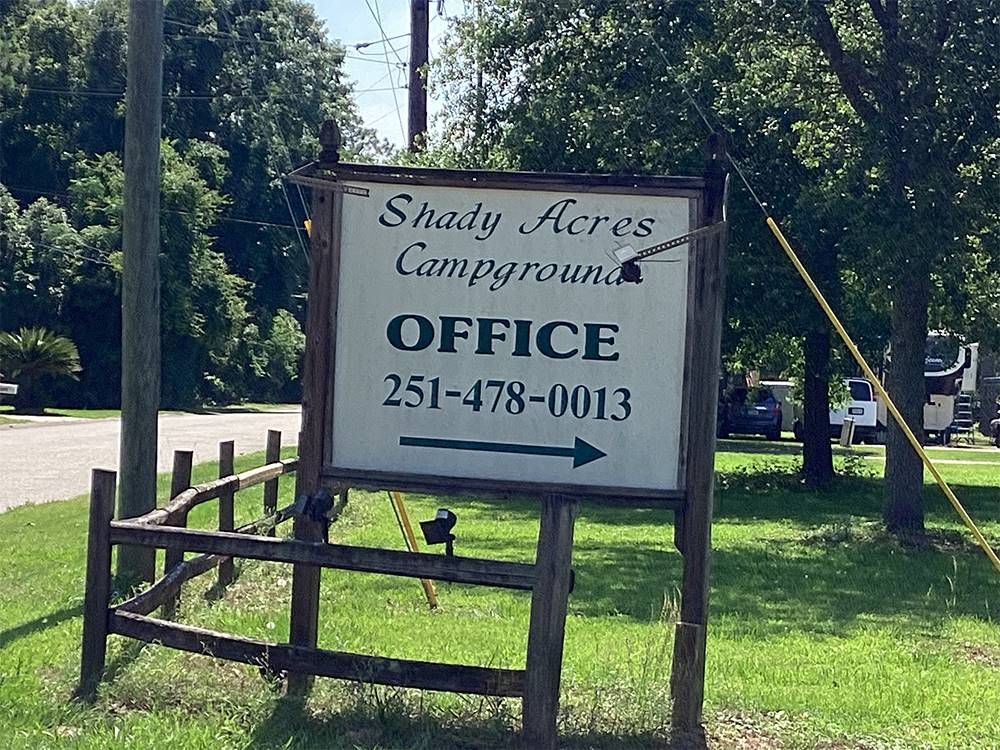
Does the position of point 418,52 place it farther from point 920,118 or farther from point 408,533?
point 408,533

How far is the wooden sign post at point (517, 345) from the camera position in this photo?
6.11 meters

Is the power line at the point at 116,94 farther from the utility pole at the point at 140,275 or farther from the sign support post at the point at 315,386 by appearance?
the sign support post at the point at 315,386

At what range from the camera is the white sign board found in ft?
20.1

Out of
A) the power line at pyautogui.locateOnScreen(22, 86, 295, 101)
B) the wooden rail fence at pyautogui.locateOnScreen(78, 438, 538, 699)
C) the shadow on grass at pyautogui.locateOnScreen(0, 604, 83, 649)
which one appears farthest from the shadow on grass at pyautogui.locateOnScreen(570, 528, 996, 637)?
the power line at pyautogui.locateOnScreen(22, 86, 295, 101)

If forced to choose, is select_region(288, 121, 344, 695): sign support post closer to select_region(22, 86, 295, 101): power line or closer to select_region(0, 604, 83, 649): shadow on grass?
select_region(0, 604, 83, 649): shadow on grass

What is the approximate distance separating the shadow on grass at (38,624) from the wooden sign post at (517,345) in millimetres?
2454

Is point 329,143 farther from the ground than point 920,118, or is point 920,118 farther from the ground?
point 920,118

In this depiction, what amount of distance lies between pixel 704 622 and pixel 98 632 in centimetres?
285

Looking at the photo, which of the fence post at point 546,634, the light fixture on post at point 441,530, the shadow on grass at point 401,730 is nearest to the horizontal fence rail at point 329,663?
the fence post at point 546,634

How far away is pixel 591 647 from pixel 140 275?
413 cm

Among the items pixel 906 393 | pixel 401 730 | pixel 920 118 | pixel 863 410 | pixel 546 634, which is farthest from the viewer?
pixel 863 410

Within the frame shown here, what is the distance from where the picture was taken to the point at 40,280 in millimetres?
48062

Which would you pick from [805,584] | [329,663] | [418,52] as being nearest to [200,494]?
[329,663]

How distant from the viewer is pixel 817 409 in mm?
23250
